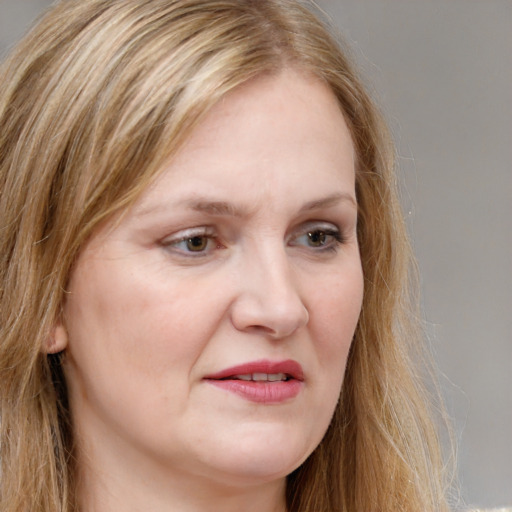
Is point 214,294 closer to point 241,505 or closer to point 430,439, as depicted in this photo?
point 241,505

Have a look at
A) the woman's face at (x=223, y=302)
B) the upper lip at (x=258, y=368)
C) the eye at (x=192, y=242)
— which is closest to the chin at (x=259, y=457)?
the woman's face at (x=223, y=302)

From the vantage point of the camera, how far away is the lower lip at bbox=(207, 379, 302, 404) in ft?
7.18

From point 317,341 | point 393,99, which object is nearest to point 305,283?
point 317,341

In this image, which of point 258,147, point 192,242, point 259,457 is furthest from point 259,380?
point 258,147

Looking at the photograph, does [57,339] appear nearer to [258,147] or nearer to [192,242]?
[192,242]

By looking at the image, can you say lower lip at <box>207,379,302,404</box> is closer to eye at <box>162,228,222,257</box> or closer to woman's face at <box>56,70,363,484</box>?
woman's face at <box>56,70,363,484</box>

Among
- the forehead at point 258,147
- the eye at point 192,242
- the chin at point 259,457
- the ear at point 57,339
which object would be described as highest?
the forehead at point 258,147

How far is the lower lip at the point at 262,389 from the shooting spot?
2189 millimetres

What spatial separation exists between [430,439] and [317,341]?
0.63m

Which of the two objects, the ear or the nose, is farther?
the ear

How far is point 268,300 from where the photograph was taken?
2160 millimetres

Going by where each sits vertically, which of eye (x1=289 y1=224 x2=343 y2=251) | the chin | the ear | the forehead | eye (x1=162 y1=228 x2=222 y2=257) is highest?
the forehead

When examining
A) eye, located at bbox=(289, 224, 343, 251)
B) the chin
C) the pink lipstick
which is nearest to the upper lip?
the pink lipstick

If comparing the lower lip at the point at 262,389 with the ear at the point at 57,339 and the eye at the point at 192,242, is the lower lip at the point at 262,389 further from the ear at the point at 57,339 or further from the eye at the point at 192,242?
the ear at the point at 57,339
